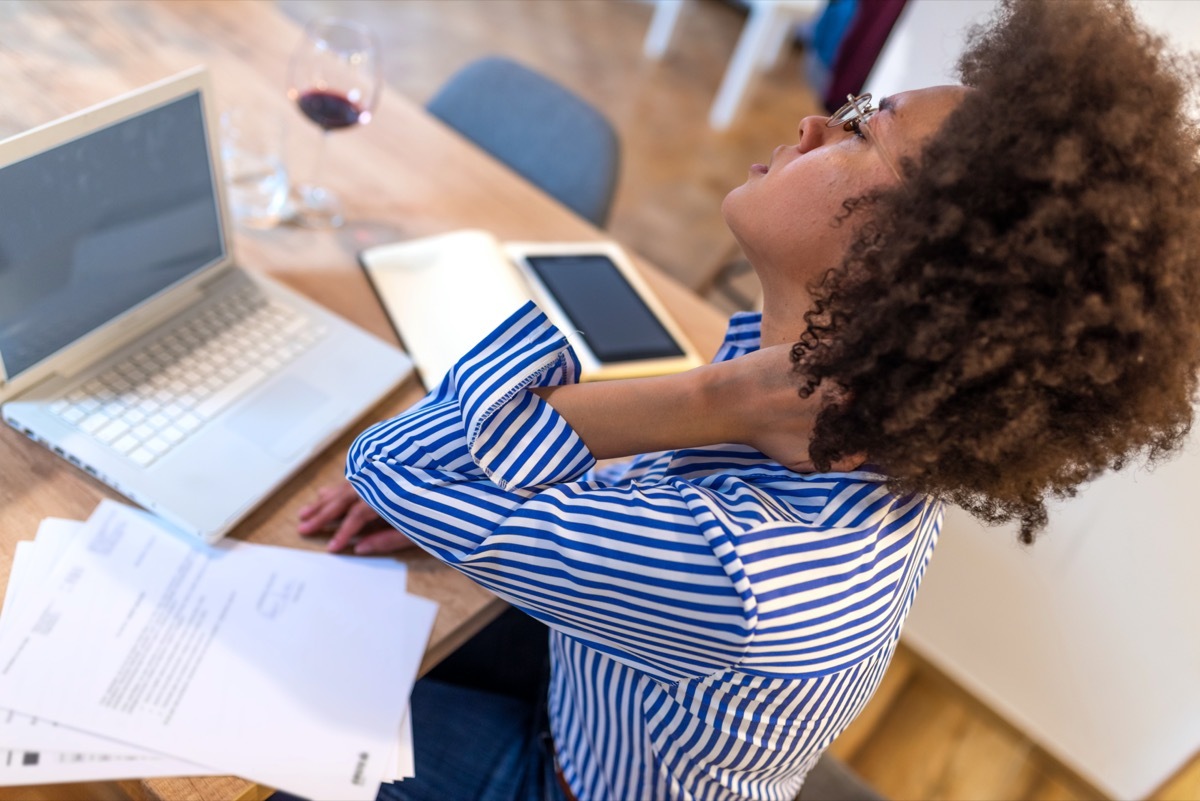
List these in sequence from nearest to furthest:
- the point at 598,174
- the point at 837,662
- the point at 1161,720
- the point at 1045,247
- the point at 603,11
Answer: the point at 1045,247
the point at 837,662
the point at 1161,720
the point at 598,174
the point at 603,11

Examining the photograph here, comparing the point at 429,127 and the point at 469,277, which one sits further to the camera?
the point at 429,127

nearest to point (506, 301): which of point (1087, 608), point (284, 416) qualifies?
point (284, 416)

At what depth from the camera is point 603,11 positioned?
4.28m

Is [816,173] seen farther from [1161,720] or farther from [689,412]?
[1161,720]

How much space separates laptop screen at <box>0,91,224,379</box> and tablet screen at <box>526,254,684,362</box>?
0.48m

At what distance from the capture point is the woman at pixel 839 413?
0.58 metres

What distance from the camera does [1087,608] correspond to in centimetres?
140

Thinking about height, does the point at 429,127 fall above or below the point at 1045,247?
below

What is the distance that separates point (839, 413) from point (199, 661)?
0.60 metres

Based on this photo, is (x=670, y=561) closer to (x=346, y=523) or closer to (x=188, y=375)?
(x=346, y=523)

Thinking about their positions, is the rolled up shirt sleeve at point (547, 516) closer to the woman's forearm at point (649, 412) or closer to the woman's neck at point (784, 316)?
the woman's forearm at point (649, 412)

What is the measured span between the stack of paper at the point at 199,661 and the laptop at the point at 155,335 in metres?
0.06

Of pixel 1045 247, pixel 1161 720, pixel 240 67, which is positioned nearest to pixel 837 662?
pixel 1045 247

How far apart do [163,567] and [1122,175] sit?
86cm
